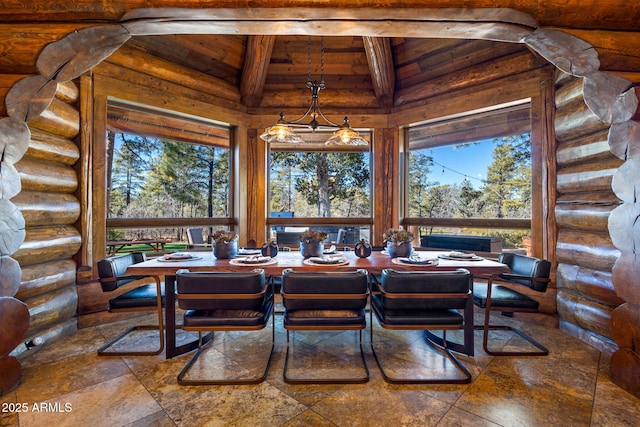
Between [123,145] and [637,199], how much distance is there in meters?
5.01

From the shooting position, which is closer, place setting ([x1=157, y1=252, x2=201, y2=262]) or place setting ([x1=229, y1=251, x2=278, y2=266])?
place setting ([x1=229, y1=251, x2=278, y2=266])

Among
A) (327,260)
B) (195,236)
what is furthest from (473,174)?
(195,236)

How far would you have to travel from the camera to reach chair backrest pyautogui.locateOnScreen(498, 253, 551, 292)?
8.48 feet

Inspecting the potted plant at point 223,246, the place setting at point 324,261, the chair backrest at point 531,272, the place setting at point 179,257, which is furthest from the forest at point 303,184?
the place setting at point 324,261

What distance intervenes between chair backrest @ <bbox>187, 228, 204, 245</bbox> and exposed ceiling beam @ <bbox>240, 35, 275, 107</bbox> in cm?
205

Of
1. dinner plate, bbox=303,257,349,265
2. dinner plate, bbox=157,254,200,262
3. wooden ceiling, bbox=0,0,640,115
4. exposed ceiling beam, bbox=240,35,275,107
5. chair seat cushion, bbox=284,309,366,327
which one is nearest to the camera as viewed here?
wooden ceiling, bbox=0,0,640,115

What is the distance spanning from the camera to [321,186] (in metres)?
4.84

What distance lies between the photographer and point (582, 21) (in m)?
2.12

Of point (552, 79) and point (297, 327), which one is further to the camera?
point (552, 79)

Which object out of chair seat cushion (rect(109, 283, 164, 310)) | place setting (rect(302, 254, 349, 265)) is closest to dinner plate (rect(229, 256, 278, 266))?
place setting (rect(302, 254, 349, 265))

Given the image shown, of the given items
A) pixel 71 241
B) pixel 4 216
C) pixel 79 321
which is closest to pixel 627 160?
pixel 4 216

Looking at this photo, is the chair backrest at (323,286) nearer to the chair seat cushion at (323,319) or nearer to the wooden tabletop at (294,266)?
the chair seat cushion at (323,319)

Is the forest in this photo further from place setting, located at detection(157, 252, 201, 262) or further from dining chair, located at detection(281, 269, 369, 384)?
dining chair, located at detection(281, 269, 369, 384)

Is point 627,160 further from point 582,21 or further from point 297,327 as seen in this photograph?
point 297,327
